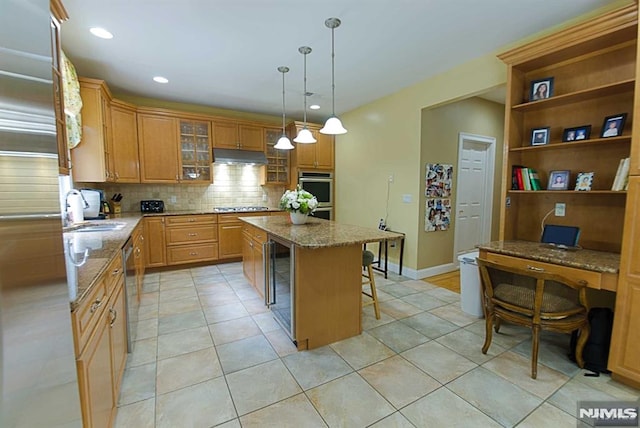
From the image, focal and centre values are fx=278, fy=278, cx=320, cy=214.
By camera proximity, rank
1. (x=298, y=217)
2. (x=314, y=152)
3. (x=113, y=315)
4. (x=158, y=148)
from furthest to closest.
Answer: (x=314, y=152) → (x=158, y=148) → (x=298, y=217) → (x=113, y=315)

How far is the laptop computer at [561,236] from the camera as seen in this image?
235 cm

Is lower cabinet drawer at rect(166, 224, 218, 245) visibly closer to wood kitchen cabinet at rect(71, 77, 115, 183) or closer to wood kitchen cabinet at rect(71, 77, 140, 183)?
wood kitchen cabinet at rect(71, 77, 140, 183)

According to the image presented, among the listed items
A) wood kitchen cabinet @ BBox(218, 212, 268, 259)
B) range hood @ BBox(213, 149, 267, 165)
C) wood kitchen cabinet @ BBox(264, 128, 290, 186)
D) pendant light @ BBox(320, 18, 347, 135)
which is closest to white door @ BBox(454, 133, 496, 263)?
pendant light @ BBox(320, 18, 347, 135)

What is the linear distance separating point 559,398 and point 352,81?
3.64 metres

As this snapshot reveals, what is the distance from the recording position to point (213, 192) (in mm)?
4973

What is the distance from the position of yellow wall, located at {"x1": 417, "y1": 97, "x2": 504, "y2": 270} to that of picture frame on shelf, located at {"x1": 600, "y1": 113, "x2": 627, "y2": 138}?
5.92 ft

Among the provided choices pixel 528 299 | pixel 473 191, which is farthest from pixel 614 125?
pixel 473 191

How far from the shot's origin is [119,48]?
2801mm

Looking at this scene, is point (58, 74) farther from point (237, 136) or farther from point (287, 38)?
point (237, 136)

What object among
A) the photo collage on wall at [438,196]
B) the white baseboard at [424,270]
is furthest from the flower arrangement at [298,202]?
the white baseboard at [424,270]

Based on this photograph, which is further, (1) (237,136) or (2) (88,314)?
(1) (237,136)

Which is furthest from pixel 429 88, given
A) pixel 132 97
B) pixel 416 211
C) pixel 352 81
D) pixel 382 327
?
pixel 132 97

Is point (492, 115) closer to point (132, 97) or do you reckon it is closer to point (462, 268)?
point (462, 268)

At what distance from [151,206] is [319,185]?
9.32 feet
